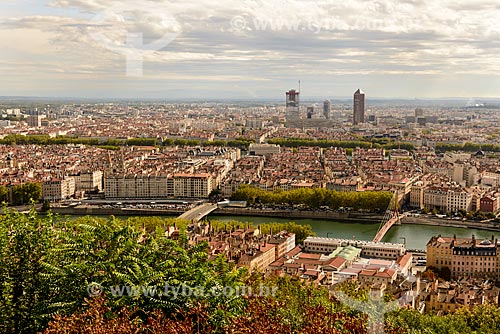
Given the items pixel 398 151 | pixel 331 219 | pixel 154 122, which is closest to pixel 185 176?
pixel 331 219

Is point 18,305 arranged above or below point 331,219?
above

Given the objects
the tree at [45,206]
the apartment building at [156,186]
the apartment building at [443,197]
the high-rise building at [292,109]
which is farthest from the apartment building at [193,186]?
the high-rise building at [292,109]

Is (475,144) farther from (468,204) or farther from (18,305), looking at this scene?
(18,305)

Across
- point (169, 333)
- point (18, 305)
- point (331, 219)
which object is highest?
point (169, 333)

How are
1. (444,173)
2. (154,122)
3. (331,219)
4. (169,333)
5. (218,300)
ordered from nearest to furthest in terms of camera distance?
(169,333) < (218,300) < (331,219) < (444,173) < (154,122)

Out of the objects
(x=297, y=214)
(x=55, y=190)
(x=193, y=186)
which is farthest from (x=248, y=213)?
(x=55, y=190)

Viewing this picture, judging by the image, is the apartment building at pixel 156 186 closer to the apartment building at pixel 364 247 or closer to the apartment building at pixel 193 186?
the apartment building at pixel 193 186

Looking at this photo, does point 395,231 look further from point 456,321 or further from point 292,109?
point 292,109

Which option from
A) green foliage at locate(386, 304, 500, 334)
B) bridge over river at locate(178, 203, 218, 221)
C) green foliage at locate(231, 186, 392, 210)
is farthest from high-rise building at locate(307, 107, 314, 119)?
green foliage at locate(386, 304, 500, 334)

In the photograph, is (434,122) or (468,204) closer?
(468,204)
